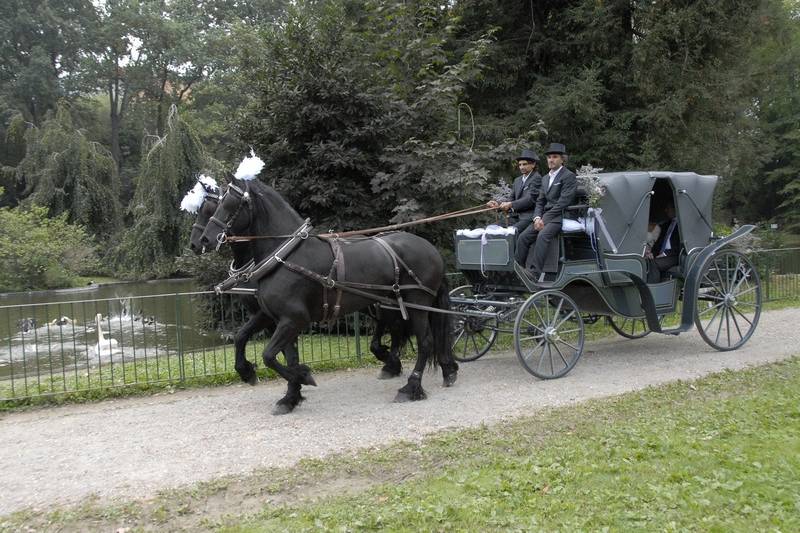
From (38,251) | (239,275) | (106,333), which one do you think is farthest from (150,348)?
(38,251)

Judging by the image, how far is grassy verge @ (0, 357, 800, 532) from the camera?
377 centimetres

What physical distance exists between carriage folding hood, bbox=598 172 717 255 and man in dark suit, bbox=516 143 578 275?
0.55 meters

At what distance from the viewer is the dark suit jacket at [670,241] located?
9.07 meters

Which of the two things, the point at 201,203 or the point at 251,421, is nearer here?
the point at 251,421

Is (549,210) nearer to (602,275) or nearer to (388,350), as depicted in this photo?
(602,275)

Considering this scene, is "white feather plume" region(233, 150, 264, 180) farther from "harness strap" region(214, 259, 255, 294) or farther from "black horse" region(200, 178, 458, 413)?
"harness strap" region(214, 259, 255, 294)

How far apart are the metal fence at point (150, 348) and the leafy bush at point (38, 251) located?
13510 millimetres

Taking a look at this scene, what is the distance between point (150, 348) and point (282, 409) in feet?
18.6

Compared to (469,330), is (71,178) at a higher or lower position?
higher

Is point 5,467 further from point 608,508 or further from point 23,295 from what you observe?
point 23,295

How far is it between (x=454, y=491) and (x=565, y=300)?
3.98m

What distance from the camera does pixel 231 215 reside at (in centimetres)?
625

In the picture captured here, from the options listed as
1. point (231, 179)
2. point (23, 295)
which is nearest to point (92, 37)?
point (23, 295)

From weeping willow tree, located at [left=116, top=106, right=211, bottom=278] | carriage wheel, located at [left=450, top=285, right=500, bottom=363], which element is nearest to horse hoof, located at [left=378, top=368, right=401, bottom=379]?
carriage wheel, located at [left=450, top=285, right=500, bottom=363]
